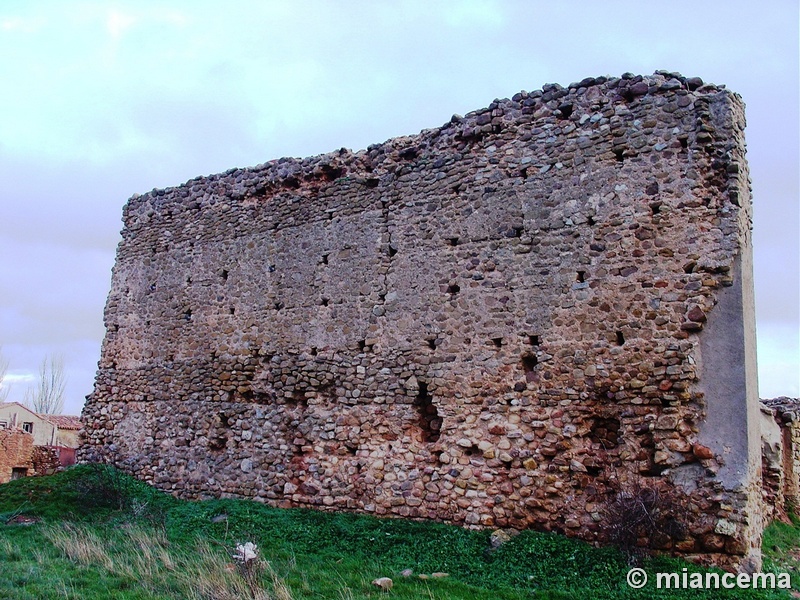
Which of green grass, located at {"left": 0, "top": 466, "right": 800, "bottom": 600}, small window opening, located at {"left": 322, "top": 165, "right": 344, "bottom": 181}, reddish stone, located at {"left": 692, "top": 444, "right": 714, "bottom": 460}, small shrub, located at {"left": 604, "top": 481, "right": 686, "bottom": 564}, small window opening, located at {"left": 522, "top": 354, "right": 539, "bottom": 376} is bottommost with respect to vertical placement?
green grass, located at {"left": 0, "top": 466, "right": 800, "bottom": 600}

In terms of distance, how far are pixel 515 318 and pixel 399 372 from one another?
5.43 ft

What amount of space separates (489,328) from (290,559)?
10.9 ft

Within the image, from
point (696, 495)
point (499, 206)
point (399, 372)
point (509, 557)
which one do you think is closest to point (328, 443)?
point (399, 372)

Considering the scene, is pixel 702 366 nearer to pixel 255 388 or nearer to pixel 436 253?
pixel 436 253

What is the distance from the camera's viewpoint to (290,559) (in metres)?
7.19

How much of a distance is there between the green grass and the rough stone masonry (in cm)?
44

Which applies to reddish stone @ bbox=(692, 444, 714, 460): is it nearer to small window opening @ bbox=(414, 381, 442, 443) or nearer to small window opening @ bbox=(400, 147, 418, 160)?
small window opening @ bbox=(414, 381, 442, 443)

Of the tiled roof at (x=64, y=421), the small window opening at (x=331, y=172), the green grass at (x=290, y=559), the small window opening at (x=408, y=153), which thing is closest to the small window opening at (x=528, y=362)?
the green grass at (x=290, y=559)

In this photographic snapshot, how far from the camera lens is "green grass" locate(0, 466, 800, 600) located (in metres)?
5.97

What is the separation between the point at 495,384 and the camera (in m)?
7.98

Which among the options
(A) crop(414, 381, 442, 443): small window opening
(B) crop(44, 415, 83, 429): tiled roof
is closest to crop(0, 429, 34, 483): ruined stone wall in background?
(A) crop(414, 381, 442, 443): small window opening

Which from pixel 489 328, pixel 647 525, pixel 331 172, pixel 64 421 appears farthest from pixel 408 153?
pixel 64 421

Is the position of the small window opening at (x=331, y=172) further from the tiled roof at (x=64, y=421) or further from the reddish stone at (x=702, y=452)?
the tiled roof at (x=64, y=421)

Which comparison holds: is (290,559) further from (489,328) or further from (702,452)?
(702,452)
